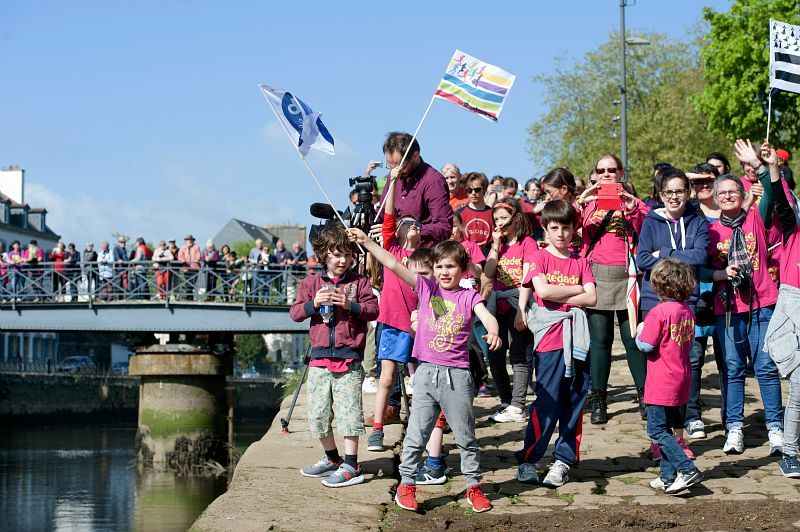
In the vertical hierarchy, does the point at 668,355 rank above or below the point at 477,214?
below

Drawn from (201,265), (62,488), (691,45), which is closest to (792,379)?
(62,488)

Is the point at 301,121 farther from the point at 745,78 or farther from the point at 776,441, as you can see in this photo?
the point at 745,78

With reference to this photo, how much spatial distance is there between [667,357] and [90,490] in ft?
61.6

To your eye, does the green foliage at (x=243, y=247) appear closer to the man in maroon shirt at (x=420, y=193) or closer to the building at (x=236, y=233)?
the building at (x=236, y=233)

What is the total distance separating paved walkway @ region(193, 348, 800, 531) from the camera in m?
5.73

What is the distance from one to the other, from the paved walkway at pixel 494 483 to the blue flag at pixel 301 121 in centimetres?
209

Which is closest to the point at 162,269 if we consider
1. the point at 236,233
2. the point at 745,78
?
the point at 745,78

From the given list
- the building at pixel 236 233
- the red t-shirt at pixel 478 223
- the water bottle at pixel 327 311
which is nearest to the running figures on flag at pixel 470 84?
the red t-shirt at pixel 478 223

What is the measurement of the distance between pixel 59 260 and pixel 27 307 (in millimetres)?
1441

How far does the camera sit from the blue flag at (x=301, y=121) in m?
Answer: 7.68

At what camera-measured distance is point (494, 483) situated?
22.2 ft

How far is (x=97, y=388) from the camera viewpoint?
164ft

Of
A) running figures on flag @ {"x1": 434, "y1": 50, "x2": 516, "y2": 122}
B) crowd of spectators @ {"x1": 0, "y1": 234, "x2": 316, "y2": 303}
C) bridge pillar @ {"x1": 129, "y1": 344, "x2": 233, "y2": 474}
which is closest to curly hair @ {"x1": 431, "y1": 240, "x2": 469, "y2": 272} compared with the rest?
running figures on flag @ {"x1": 434, "y1": 50, "x2": 516, "y2": 122}

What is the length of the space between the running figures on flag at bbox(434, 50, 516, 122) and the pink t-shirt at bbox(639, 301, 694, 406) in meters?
2.76
